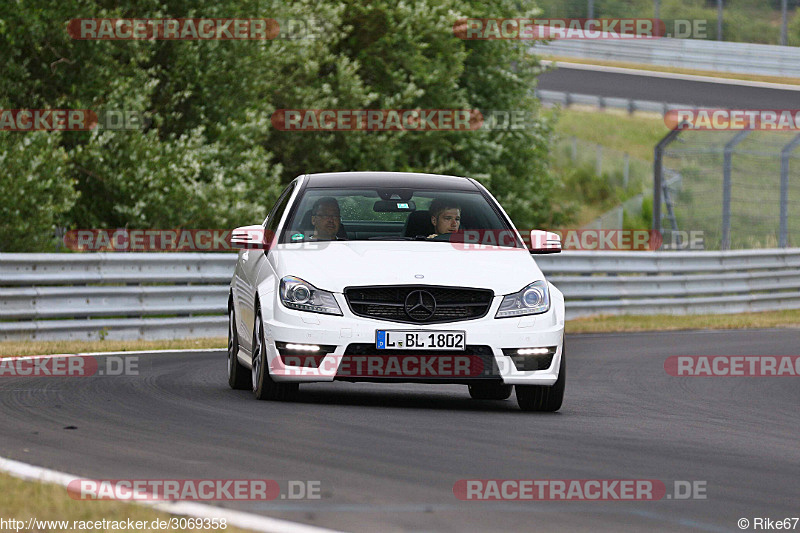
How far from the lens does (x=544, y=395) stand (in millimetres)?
9500

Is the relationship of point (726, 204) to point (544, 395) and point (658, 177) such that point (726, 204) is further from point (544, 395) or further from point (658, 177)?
point (544, 395)

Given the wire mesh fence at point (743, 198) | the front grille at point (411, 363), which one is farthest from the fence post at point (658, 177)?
the front grille at point (411, 363)

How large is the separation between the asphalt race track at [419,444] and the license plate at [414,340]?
410 mm

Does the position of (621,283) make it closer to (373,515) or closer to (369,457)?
(369,457)

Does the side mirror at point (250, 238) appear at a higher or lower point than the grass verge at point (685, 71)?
higher

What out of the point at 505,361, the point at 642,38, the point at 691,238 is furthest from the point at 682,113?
the point at 505,361

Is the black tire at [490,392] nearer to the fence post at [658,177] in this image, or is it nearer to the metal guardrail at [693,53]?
the fence post at [658,177]

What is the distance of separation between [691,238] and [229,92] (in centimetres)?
907
